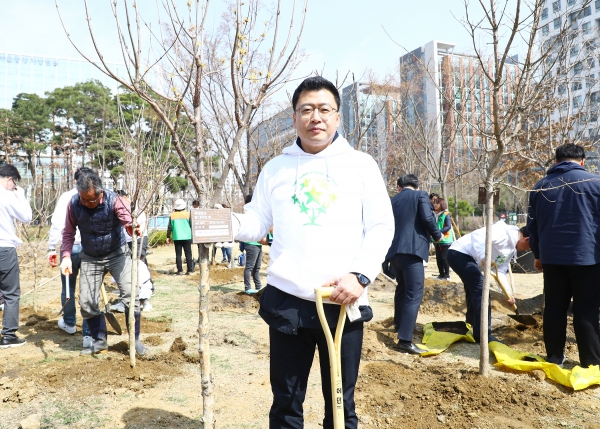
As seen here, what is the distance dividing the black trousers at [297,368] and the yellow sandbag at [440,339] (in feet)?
9.38

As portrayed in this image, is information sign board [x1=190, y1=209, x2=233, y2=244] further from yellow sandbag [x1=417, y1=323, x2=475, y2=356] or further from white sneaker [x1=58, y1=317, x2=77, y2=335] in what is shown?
white sneaker [x1=58, y1=317, x2=77, y2=335]

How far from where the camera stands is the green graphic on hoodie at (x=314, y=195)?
6.66 ft

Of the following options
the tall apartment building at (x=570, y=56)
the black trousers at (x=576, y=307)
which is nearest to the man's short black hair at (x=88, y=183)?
the tall apartment building at (x=570, y=56)

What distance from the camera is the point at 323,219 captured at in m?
2.02

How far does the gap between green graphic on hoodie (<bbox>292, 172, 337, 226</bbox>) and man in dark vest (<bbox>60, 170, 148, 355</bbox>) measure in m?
2.68

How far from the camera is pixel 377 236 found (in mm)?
2037

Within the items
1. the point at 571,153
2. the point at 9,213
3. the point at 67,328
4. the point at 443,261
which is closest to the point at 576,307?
the point at 571,153

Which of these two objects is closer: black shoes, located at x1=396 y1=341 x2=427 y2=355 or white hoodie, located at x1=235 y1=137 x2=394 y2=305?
white hoodie, located at x1=235 y1=137 x2=394 y2=305

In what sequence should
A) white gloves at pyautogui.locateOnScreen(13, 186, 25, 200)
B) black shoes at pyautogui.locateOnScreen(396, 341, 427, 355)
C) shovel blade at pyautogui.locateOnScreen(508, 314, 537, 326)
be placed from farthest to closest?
shovel blade at pyautogui.locateOnScreen(508, 314, 537, 326) → white gloves at pyautogui.locateOnScreen(13, 186, 25, 200) → black shoes at pyautogui.locateOnScreen(396, 341, 427, 355)

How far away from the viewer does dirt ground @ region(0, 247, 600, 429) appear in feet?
10.2

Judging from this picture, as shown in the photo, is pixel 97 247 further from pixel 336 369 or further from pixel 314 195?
pixel 336 369

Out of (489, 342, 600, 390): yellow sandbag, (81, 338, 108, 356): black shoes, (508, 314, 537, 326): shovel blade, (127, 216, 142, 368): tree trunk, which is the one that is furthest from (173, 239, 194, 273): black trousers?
(489, 342, 600, 390): yellow sandbag

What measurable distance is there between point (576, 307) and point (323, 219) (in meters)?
3.05

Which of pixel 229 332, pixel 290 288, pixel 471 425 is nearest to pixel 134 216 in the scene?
pixel 229 332
